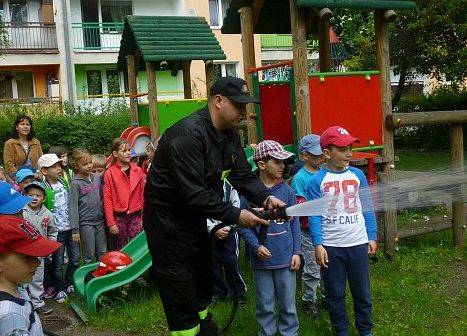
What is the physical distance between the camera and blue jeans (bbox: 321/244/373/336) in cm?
440

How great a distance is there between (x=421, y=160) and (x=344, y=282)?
537 inches

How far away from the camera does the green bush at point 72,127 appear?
18938 millimetres

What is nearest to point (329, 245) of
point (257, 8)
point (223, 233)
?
point (223, 233)

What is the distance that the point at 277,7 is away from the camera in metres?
8.05

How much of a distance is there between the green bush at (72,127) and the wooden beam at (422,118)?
1416cm

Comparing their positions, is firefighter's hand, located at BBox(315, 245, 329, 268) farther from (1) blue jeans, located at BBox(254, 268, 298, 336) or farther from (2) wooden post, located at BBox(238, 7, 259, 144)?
(2) wooden post, located at BBox(238, 7, 259, 144)

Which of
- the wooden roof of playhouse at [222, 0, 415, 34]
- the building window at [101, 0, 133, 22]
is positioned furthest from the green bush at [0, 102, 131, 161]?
the wooden roof of playhouse at [222, 0, 415, 34]

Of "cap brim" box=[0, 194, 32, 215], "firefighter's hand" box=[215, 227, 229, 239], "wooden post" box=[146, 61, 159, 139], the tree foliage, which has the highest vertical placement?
the tree foliage

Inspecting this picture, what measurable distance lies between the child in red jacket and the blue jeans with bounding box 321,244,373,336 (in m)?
3.05

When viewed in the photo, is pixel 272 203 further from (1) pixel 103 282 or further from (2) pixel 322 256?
(1) pixel 103 282

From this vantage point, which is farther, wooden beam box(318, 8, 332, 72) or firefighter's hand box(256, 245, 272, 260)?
wooden beam box(318, 8, 332, 72)

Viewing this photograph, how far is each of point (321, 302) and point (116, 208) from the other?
265cm

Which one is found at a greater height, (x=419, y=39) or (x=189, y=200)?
(x=419, y=39)

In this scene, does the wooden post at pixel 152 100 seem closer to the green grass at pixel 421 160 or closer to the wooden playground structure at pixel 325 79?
the wooden playground structure at pixel 325 79
